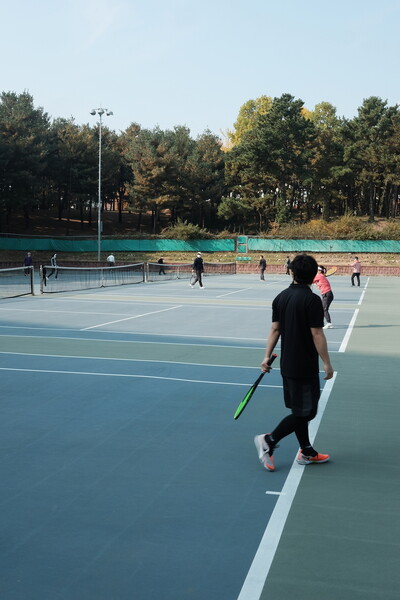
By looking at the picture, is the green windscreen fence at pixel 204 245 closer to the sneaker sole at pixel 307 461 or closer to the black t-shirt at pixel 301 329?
the sneaker sole at pixel 307 461

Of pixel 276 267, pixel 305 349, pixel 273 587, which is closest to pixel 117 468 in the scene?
pixel 305 349

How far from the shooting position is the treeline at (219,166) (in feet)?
240

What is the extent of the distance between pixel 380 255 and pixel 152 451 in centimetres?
5880

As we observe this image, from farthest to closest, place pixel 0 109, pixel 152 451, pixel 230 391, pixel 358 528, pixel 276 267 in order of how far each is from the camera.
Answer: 1. pixel 0 109
2. pixel 276 267
3. pixel 230 391
4. pixel 152 451
5. pixel 358 528

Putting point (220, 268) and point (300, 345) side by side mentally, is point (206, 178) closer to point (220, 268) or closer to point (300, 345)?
point (220, 268)

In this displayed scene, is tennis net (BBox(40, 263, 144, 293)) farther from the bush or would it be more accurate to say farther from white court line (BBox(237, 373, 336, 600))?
white court line (BBox(237, 373, 336, 600))

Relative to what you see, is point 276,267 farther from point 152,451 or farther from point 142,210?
point 152,451

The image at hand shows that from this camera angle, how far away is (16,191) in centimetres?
6600

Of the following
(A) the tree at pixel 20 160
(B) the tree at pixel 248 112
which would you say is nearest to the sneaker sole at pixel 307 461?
(A) the tree at pixel 20 160

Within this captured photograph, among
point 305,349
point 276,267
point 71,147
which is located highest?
point 71,147

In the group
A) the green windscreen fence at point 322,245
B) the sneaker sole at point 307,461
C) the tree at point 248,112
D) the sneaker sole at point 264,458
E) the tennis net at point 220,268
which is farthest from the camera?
the tree at point 248,112

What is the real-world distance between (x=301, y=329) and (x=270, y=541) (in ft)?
6.12

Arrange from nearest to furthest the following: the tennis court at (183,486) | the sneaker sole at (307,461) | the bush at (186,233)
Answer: the tennis court at (183,486), the sneaker sole at (307,461), the bush at (186,233)

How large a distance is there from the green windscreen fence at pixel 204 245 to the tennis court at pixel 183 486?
167ft
